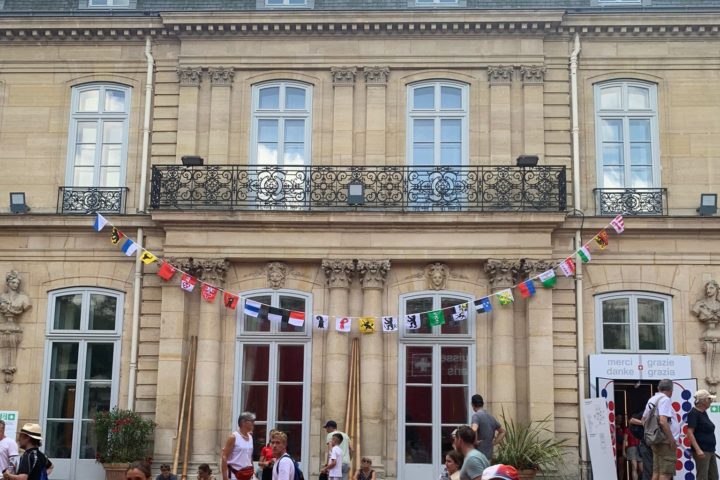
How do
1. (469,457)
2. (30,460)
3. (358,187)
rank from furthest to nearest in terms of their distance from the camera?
(358,187) < (30,460) < (469,457)

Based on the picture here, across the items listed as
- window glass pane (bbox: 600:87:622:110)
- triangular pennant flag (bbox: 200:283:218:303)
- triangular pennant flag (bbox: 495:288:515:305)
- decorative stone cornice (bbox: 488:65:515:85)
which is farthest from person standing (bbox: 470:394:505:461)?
window glass pane (bbox: 600:87:622:110)

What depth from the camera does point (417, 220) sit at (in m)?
16.1

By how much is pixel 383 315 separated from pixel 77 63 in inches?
273

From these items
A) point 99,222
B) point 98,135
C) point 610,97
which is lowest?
point 99,222

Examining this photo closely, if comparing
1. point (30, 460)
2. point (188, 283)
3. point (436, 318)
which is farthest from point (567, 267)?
point (30, 460)

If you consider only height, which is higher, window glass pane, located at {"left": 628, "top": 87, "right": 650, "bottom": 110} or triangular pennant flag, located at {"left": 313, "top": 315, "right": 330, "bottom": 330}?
window glass pane, located at {"left": 628, "top": 87, "right": 650, "bottom": 110}

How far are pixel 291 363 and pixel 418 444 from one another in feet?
7.89

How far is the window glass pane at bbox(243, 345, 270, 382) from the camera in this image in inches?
650

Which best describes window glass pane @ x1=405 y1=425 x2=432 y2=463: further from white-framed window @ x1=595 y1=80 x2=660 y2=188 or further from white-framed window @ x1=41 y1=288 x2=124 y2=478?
white-framed window @ x1=595 y1=80 x2=660 y2=188

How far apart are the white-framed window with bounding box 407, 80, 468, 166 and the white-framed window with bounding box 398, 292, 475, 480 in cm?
236

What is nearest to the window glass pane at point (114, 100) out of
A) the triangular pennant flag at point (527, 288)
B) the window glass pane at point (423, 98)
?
the window glass pane at point (423, 98)

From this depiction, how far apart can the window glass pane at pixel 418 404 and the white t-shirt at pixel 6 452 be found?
23.4 ft

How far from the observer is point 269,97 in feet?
57.2

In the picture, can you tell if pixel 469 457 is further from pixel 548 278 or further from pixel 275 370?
pixel 275 370
